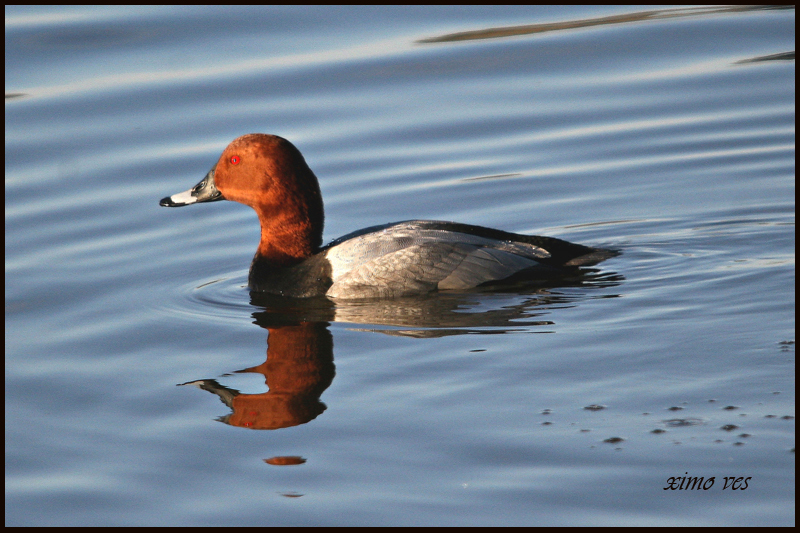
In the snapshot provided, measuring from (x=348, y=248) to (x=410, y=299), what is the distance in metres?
0.58

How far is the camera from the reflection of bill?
197 inches

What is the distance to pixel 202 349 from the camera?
6059 mm

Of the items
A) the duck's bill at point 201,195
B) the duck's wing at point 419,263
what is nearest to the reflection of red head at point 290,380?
the duck's wing at point 419,263

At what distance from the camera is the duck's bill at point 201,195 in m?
7.56

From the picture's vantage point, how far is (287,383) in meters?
5.45

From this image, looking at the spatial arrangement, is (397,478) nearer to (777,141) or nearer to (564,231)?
(564,231)

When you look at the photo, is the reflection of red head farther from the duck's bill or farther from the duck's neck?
the duck's bill

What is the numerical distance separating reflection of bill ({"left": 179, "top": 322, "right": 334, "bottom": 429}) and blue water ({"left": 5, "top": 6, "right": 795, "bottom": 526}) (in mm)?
18

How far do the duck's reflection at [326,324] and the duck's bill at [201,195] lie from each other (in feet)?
3.15
